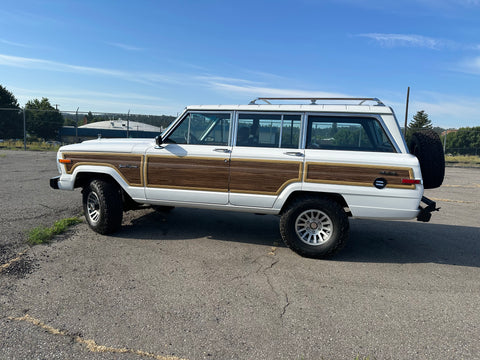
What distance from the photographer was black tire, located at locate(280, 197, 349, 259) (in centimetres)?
458

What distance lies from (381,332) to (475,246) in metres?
3.62

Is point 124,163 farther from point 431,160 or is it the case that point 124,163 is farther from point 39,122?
point 39,122

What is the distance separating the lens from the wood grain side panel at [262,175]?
15.4 ft

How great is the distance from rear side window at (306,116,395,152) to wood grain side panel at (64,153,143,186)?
253 centimetres

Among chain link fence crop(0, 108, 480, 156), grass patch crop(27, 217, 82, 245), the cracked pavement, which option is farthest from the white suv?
chain link fence crop(0, 108, 480, 156)

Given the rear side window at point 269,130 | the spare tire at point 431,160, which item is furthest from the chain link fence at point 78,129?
the spare tire at point 431,160

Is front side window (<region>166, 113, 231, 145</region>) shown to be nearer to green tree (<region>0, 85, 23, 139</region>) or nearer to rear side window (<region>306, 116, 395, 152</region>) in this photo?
rear side window (<region>306, 116, 395, 152</region>)

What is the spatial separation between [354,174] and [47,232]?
4388mm

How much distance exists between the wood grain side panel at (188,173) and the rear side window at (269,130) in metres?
0.51

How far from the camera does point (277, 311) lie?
330 cm

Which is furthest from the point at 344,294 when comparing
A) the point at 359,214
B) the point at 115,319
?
the point at 115,319

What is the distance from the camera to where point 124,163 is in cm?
534

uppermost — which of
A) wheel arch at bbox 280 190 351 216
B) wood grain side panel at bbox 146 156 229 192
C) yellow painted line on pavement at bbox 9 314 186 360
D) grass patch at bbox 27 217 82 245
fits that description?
Answer: wood grain side panel at bbox 146 156 229 192

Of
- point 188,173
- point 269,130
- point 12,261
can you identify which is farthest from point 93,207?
point 269,130
